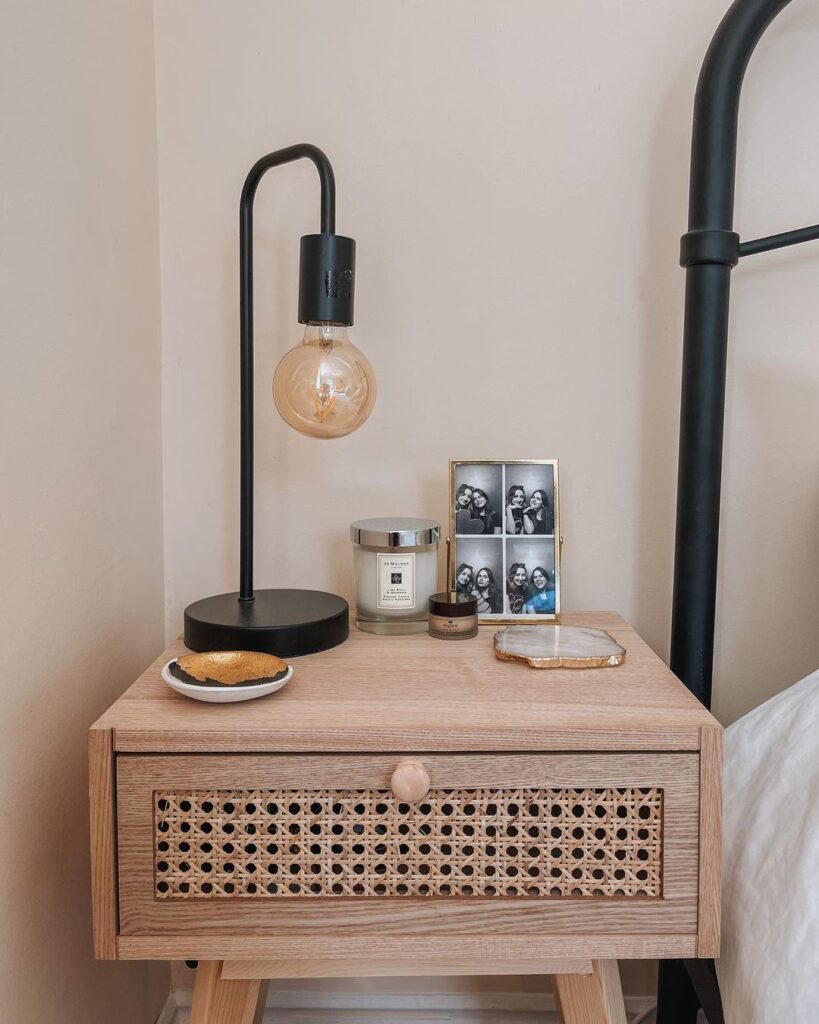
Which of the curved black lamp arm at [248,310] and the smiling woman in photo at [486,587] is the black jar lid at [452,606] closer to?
the smiling woman in photo at [486,587]

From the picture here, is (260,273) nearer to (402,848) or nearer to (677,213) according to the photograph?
(677,213)

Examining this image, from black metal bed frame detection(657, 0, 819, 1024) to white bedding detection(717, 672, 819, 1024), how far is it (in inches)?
6.3

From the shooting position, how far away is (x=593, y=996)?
2.80 feet

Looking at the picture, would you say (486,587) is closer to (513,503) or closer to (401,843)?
(513,503)

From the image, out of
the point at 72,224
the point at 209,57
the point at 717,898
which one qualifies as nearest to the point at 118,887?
the point at 717,898

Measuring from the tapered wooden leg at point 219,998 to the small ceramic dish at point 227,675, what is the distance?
28 cm

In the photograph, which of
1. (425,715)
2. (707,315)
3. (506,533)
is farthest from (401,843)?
(707,315)

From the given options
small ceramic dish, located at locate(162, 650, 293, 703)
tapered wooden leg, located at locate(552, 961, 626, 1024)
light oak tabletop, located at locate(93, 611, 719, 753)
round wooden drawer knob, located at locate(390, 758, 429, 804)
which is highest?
small ceramic dish, located at locate(162, 650, 293, 703)

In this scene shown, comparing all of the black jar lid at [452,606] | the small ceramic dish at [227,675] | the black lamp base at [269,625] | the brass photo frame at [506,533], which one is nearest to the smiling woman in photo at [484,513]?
the brass photo frame at [506,533]

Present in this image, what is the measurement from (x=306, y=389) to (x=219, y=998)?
63cm

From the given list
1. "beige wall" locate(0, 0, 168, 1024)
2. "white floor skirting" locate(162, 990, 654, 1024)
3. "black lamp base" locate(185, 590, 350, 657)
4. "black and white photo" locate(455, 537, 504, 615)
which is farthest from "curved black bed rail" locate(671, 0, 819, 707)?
"beige wall" locate(0, 0, 168, 1024)

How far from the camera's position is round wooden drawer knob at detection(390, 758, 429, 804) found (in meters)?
0.74

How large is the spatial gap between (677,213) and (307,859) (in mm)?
942

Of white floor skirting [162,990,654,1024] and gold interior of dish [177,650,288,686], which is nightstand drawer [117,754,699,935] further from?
white floor skirting [162,990,654,1024]
